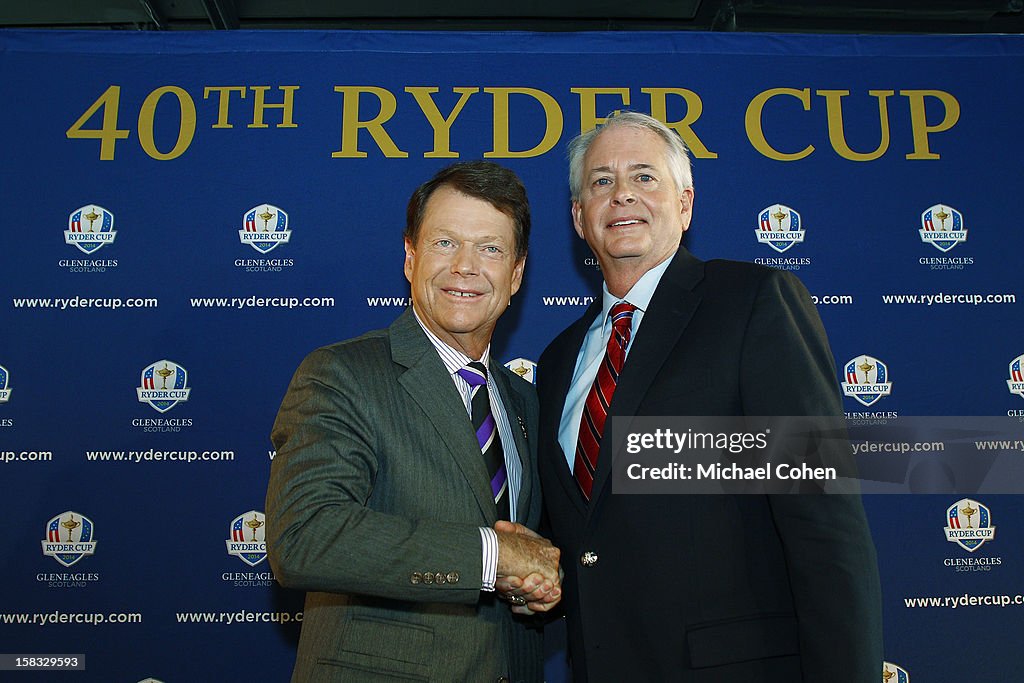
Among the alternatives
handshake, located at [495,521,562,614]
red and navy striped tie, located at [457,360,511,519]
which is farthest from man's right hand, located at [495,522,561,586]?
red and navy striped tie, located at [457,360,511,519]

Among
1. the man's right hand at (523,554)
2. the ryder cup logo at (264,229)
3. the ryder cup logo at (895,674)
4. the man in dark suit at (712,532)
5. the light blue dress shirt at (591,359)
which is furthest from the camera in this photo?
the ryder cup logo at (264,229)

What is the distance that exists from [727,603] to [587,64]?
2.55m

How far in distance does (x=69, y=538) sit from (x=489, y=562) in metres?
2.24

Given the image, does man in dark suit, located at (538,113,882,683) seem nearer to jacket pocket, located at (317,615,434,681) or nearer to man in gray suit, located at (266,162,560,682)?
man in gray suit, located at (266,162,560,682)

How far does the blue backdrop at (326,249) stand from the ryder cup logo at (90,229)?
11 millimetres

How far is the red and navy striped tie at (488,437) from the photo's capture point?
1771 mm

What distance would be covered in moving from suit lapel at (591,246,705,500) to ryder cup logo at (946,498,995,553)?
6.41ft

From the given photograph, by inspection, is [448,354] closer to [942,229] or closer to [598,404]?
[598,404]

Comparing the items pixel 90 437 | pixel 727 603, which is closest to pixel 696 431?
pixel 727 603

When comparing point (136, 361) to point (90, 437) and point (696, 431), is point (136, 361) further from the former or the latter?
point (696, 431)

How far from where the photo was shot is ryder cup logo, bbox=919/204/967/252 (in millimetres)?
3145

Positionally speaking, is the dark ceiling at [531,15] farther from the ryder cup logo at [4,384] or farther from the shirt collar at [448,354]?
the shirt collar at [448,354]

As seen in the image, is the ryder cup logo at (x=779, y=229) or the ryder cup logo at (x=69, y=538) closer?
the ryder cup logo at (x=69, y=538)

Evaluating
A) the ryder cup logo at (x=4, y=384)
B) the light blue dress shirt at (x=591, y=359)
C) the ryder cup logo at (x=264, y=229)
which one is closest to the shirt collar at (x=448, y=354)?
the light blue dress shirt at (x=591, y=359)
